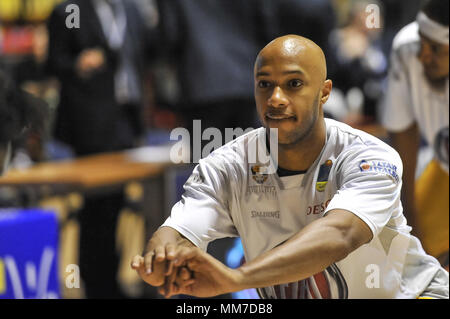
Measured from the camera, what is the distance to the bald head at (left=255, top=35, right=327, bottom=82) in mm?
2076

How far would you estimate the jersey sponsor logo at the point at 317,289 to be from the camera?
237 cm

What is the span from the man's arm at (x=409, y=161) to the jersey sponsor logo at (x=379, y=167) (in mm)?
307

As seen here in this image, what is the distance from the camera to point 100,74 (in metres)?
5.37

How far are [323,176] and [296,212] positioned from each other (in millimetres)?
126

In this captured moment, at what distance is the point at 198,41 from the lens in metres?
3.42

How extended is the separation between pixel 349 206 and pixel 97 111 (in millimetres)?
3457

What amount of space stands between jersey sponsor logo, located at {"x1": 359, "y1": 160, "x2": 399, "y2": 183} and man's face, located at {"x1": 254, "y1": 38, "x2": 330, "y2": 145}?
21 cm

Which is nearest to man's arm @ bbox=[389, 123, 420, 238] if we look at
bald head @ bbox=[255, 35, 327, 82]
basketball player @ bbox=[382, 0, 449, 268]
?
basketball player @ bbox=[382, 0, 449, 268]

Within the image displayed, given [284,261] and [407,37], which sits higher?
[407,37]

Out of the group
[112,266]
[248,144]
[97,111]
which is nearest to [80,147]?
[97,111]

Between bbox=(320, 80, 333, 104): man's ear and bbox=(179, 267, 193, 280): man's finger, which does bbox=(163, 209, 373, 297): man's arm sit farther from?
bbox=(320, 80, 333, 104): man's ear

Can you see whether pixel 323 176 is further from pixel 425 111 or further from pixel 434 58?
pixel 425 111

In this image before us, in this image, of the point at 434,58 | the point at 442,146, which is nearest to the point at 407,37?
the point at 434,58
